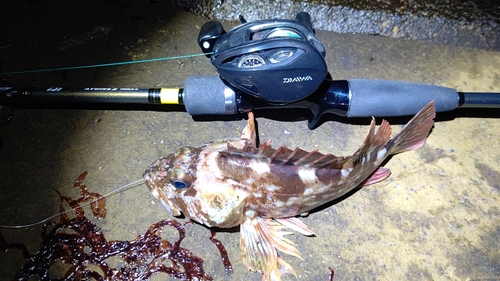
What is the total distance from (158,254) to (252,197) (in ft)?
2.08

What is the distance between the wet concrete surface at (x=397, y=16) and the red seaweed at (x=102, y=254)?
1900mm

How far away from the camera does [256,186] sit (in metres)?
→ 2.05

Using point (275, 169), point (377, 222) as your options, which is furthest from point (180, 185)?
point (377, 222)

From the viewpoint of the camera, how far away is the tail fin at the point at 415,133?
2179mm

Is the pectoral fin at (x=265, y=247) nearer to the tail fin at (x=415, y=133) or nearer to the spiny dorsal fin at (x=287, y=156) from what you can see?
the spiny dorsal fin at (x=287, y=156)

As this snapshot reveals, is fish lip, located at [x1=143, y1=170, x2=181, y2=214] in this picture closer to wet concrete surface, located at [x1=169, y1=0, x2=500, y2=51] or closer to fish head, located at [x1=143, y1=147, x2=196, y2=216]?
fish head, located at [x1=143, y1=147, x2=196, y2=216]

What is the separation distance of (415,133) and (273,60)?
1.08 m

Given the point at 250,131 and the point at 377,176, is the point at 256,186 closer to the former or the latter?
the point at 250,131

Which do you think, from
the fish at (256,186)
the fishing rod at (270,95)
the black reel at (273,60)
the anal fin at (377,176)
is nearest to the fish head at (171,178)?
the fish at (256,186)

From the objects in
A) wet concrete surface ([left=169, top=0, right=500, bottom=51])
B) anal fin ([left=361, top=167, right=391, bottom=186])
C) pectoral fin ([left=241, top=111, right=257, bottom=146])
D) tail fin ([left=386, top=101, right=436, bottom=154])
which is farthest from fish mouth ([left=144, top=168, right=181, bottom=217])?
wet concrete surface ([left=169, top=0, right=500, bottom=51])

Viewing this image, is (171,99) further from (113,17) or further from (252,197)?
(113,17)

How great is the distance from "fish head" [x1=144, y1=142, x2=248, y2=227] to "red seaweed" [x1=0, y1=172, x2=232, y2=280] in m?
0.15

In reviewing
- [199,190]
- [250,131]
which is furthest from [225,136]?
[199,190]

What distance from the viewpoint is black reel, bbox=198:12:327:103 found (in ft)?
6.03
